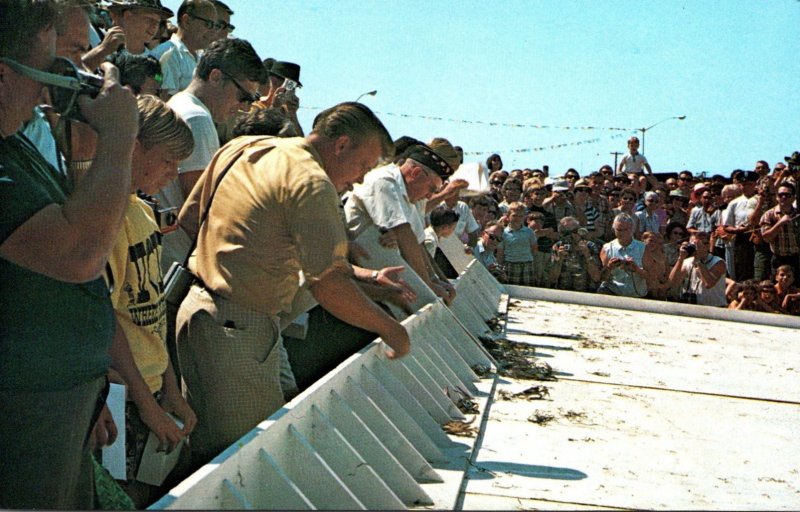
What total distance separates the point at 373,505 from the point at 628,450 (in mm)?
2266

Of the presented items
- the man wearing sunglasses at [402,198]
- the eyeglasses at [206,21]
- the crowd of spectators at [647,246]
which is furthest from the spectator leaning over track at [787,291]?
the eyeglasses at [206,21]

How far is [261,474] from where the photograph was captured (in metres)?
3.39

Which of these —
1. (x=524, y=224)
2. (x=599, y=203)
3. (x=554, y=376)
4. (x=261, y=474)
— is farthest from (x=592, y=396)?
(x=599, y=203)

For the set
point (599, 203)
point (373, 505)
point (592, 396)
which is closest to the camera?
point (373, 505)

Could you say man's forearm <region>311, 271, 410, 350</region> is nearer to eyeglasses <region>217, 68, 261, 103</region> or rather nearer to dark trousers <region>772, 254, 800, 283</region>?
eyeglasses <region>217, 68, 261, 103</region>

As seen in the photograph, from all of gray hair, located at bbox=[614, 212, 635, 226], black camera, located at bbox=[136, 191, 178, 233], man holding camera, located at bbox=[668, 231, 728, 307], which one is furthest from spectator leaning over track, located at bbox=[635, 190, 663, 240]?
black camera, located at bbox=[136, 191, 178, 233]

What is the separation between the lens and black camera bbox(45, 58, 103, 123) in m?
2.52

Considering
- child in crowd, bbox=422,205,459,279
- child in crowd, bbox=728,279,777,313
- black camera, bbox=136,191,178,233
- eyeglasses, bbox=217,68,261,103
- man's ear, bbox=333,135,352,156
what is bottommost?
child in crowd, bbox=728,279,777,313

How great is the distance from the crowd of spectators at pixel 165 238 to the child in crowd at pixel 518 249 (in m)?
5.16

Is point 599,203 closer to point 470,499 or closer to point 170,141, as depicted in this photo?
point 470,499

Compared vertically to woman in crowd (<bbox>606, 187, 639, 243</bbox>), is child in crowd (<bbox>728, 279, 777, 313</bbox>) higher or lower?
lower

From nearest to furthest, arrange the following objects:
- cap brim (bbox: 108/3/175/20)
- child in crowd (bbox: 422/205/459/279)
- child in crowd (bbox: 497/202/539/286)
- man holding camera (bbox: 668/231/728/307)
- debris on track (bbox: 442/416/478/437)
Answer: debris on track (bbox: 442/416/478/437) → cap brim (bbox: 108/3/175/20) → child in crowd (bbox: 422/205/459/279) → child in crowd (bbox: 497/202/539/286) → man holding camera (bbox: 668/231/728/307)

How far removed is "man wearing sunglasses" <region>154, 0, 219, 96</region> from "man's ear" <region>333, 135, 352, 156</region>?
2923 millimetres

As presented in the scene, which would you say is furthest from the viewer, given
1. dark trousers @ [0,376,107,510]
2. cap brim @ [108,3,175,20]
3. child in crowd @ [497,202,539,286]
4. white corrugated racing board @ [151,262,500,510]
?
child in crowd @ [497,202,539,286]
